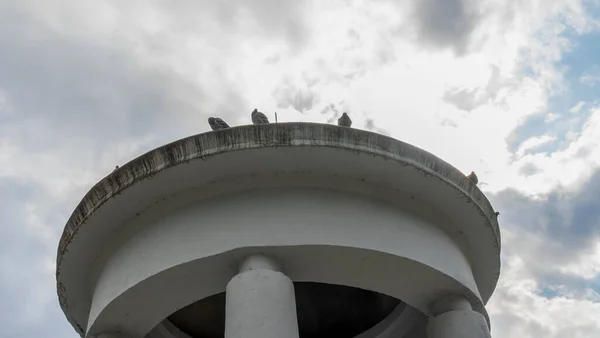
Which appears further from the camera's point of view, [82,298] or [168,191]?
[82,298]

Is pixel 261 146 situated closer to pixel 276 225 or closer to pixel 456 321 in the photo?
pixel 276 225

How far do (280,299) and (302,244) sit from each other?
0.78 meters

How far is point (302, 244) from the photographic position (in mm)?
7965

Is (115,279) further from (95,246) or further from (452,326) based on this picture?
(452,326)

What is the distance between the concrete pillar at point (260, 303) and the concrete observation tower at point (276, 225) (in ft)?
0.07

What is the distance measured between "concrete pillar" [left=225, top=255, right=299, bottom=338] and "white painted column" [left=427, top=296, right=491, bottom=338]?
2.32 m

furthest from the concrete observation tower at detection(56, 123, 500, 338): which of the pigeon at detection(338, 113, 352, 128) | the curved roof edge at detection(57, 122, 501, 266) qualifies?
the pigeon at detection(338, 113, 352, 128)

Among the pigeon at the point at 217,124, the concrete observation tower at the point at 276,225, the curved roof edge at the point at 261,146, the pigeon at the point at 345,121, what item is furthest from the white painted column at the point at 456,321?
the pigeon at the point at 217,124

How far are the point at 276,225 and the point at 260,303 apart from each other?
3.72ft

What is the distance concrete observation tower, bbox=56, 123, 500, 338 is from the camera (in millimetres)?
8086

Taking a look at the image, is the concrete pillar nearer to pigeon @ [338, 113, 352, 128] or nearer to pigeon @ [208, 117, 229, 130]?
pigeon @ [208, 117, 229, 130]

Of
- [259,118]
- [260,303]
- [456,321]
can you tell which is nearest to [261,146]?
[259,118]

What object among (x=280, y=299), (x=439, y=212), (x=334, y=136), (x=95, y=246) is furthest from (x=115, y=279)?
(x=439, y=212)

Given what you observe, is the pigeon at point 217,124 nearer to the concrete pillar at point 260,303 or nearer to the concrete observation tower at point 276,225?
the concrete observation tower at point 276,225
